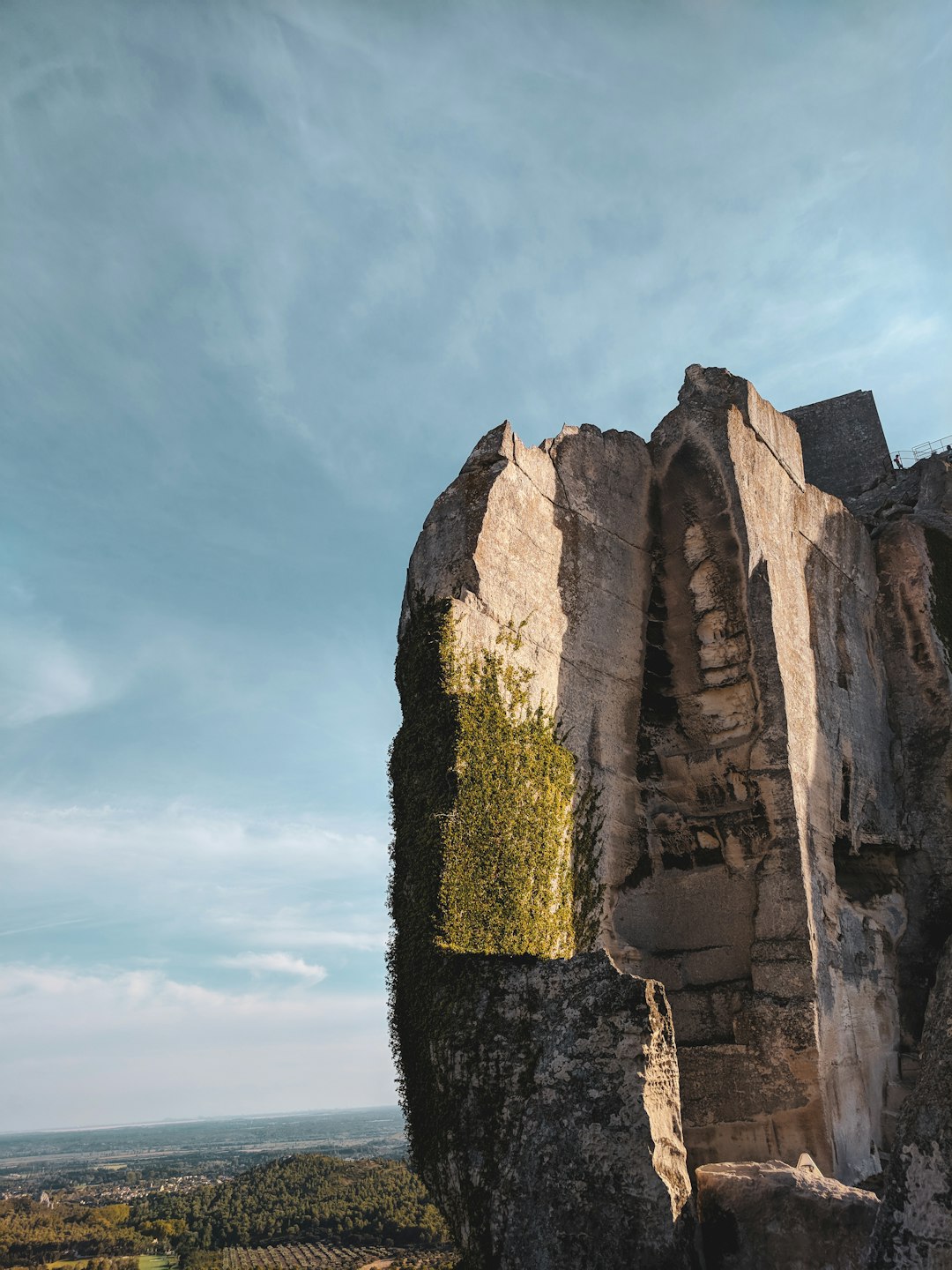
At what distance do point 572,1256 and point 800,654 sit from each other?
8.54 metres

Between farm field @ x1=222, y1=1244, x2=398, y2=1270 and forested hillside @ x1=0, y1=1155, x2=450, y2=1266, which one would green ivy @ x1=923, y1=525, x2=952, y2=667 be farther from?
forested hillside @ x1=0, y1=1155, x2=450, y2=1266

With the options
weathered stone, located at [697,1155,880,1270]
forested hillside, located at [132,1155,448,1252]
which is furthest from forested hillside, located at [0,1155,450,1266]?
weathered stone, located at [697,1155,880,1270]

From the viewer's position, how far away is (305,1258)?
4531 centimetres

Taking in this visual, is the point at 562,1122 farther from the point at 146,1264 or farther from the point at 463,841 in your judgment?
the point at 146,1264

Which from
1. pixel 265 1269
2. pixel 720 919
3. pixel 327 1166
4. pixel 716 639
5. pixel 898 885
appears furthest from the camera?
pixel 327 1166

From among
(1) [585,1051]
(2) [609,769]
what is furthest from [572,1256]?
(2) [609,769]

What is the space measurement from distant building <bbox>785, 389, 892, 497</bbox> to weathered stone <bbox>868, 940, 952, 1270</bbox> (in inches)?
616

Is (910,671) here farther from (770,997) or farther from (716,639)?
(770,997)

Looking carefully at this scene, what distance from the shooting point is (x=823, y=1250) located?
541 centimetres

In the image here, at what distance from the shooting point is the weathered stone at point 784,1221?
5.41m

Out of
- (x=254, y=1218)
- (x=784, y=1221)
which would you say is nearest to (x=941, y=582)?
(x=784, y=1221)

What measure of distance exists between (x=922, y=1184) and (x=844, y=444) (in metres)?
17.6

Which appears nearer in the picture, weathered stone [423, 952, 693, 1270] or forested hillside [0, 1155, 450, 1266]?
weathered stone [423, 952, 693, 1270]

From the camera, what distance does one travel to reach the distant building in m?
19.3
